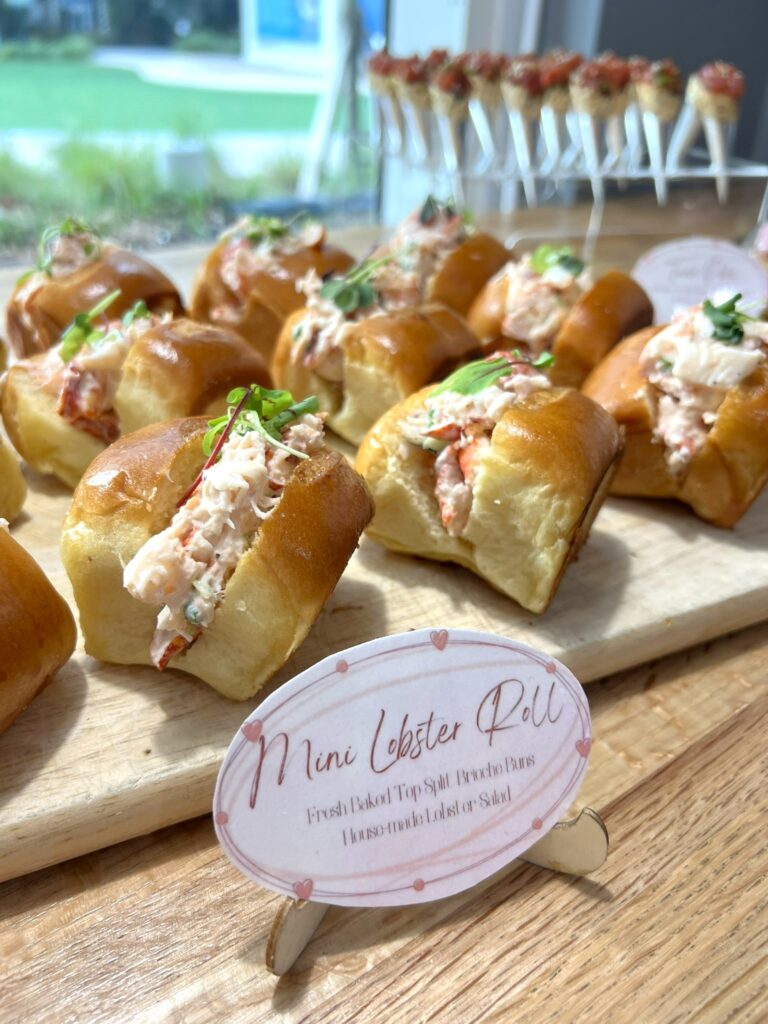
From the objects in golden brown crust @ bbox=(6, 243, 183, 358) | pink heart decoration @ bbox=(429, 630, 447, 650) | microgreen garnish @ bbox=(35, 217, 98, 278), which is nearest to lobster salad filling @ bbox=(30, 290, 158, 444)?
golden brown crust @ bbox=(6, 243, 183, 358)

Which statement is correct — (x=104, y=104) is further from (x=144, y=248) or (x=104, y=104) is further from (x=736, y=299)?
(x=736, y=299)

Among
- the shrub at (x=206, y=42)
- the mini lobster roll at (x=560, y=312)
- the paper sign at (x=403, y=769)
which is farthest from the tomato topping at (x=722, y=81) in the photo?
the paper sign at (x=403, y=769)

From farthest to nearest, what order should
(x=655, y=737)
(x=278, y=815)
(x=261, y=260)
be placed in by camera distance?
(x=261, y=260), (x=655, y=737), (x=278, y=815)

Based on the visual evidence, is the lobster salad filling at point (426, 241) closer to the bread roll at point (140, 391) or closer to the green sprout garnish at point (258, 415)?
the bread roll at point (140, 391)

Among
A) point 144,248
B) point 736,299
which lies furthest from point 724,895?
point 144,248

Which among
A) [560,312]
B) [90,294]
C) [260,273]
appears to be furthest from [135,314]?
[560,312]

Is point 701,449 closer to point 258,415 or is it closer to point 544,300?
point 544,300
